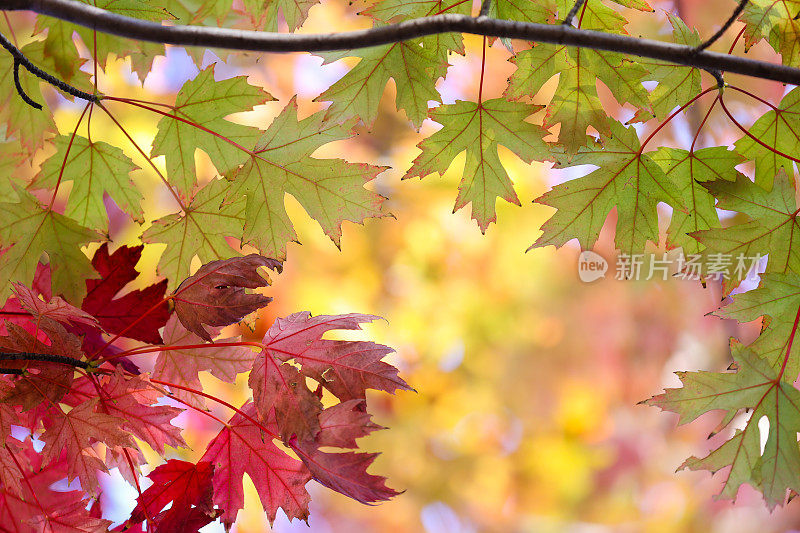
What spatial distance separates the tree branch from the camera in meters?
0.35

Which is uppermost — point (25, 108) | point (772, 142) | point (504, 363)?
point (504, 363)

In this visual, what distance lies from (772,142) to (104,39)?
73cm

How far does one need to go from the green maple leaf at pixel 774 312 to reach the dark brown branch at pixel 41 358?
539 millimetres

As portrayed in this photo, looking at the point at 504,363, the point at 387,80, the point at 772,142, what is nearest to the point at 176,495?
the point at 387,80

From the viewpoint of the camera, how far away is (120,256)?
0.52 m

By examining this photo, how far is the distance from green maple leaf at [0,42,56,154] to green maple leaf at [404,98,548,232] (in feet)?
1.43

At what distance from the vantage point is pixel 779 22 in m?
0.53

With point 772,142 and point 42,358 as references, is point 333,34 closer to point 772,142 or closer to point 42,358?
point 42,358

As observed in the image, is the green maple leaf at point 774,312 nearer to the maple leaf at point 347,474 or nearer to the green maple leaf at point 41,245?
the maple leaf at point 347,474

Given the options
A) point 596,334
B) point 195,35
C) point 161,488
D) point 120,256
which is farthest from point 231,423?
point 596,334

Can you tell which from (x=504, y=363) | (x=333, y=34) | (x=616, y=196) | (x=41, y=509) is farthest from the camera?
(x=504, y=363)

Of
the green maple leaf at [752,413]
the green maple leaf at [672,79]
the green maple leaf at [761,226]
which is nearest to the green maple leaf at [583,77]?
the green maple leaf at [672,79]

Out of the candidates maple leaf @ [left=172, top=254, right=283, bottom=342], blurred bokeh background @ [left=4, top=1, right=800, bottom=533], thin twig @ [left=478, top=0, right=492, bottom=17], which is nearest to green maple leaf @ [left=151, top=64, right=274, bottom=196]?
maple leaf @ [left=172, top=254, right=283, bottom=342]

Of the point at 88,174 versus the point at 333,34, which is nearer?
the point at 333,34
